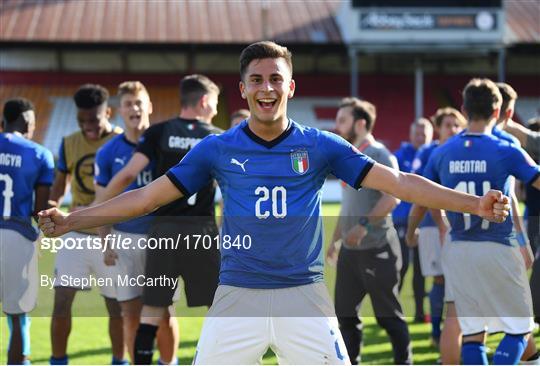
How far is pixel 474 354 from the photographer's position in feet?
17.2

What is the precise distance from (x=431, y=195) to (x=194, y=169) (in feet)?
3.51

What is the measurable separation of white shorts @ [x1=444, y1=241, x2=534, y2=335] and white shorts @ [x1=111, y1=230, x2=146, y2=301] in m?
2.35

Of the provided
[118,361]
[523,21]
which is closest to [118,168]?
[118,361]

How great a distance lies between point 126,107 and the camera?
20.7ft

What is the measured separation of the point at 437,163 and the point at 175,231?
189 cm

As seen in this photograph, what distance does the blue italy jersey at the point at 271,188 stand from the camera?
3.73 m

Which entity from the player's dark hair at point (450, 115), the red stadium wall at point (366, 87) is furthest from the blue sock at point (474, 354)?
the red stadium wall at point (366, 87)

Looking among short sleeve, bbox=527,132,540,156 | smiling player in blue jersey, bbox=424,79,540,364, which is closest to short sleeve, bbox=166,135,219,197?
smiling player in blue jersey, bbox=424,79,540,364

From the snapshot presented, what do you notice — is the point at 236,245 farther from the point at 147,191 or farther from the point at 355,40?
the point at 355,40

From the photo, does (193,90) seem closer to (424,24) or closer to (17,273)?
(17,273)

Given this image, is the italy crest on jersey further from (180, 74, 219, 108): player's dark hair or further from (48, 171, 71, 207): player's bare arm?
(48, 171, 71, 207): player's bare arm

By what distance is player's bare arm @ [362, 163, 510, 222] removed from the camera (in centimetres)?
350

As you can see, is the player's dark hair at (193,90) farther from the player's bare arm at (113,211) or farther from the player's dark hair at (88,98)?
the player's bare arm at (113,211)

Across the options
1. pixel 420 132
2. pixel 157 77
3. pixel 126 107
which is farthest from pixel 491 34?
pixel 126 107
